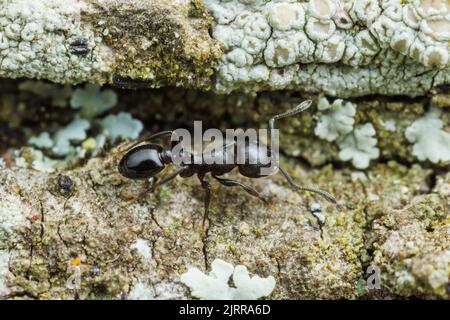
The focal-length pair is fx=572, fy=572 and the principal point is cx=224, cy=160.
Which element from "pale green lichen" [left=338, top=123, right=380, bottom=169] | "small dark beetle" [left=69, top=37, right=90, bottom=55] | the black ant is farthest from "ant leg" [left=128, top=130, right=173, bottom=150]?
"pale green lichen" [left=338, top=123, right=380, bottom=169]

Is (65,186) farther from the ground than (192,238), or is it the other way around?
(65,186)

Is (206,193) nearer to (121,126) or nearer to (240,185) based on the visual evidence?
(240,185)

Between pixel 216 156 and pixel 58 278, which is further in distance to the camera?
pixel 216 156

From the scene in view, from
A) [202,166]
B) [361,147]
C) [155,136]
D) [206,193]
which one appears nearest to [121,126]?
[155,136]

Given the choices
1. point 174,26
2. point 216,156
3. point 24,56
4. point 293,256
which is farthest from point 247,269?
point 24,56

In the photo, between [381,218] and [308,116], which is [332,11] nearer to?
[308,116]

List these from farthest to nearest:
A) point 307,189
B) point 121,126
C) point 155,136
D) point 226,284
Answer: point 121,126 < point 155,136 < point 307,189 < point 226,284

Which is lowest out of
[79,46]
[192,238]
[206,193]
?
[192,238]
